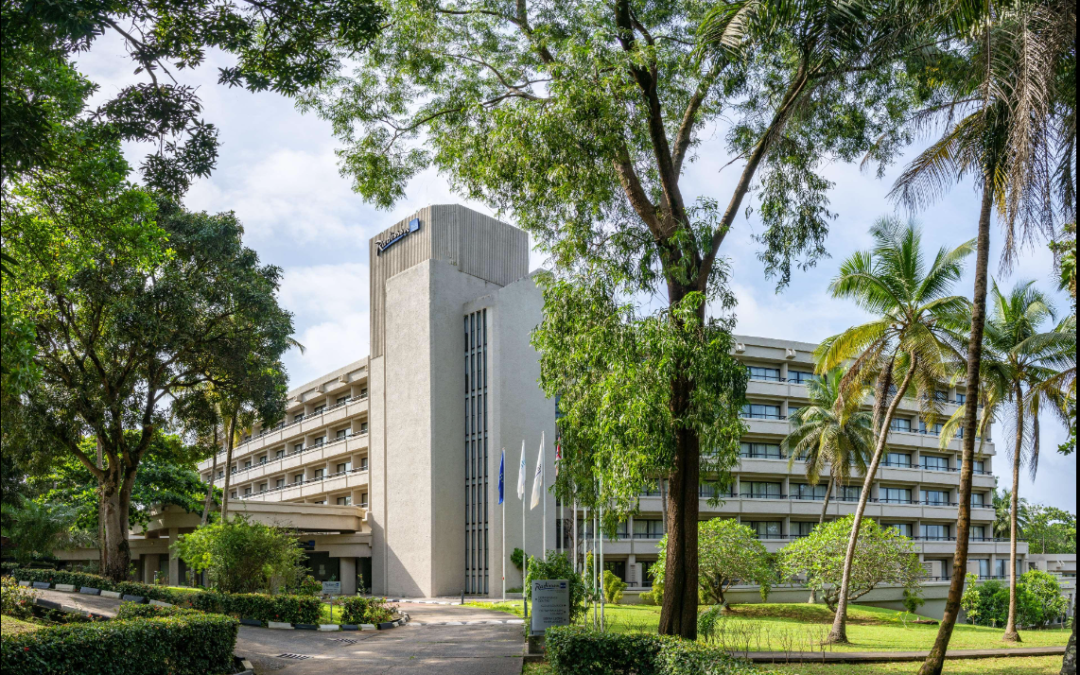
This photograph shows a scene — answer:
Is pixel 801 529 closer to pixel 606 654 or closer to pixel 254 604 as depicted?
pixel 254 604

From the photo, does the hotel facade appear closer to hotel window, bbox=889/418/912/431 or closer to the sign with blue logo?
the sign with blue logo

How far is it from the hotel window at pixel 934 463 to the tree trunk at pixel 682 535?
4965cm

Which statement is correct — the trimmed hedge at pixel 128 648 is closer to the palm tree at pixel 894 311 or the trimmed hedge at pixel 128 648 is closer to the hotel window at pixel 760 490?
the palm tree at pixel 894 311

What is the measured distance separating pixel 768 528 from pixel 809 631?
26.6 meters

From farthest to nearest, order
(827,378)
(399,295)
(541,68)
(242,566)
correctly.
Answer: (399,295), (827,378), (242,566), (541,68)

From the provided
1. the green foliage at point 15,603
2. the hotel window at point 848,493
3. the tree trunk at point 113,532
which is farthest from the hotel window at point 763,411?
the green foliage at point 15,603

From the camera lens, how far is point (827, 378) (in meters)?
43.4

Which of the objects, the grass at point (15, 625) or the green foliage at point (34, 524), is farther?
the green foliage at point (34, 524)

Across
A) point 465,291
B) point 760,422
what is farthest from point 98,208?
point 760,422

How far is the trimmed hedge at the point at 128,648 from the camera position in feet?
36.1

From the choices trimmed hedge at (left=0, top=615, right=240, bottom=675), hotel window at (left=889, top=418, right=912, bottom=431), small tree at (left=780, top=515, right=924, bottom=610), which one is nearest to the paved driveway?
trimmed hedge at (left=0, top=615, right=240, bottom=675)

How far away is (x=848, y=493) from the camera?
55688mm

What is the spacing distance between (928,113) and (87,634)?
1583 cm

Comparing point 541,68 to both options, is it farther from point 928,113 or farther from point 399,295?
point 399,295
